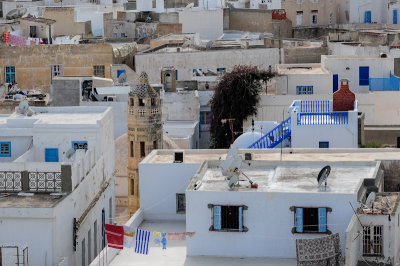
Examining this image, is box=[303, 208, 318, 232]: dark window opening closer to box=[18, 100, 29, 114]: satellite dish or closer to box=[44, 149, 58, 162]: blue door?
box=[44, 149, 58, 162]: blue door

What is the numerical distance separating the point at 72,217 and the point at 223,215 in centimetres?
420

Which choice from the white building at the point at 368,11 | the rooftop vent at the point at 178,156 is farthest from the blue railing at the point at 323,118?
the white building at the point at 368,11

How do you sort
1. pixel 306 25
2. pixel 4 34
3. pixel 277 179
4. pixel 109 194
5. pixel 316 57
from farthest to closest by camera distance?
pixel 306 25, pixel 4 34, pixel 316 57, pixel 109 194, pixel 277 179

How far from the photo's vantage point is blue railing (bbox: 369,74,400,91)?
47906 mm

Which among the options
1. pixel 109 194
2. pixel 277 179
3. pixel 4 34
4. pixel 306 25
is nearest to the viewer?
pixel 277 179

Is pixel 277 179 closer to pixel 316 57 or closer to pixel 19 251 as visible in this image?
pixel 19 251

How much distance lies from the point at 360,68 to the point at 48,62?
16.6 meters

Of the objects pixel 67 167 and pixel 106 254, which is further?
pixel 67 167

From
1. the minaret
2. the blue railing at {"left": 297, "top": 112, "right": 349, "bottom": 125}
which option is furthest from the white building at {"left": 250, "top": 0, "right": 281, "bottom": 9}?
the minaret

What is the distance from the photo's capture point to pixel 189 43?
5959 centimetres

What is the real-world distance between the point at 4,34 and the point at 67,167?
38.2 metres

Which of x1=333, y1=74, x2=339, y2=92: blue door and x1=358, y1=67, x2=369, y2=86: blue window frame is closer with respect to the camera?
x1=333, y1=74, x2=339, y2=92: blue door

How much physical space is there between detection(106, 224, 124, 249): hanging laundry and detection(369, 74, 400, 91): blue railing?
24121mm

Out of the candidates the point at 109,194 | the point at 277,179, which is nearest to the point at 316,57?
the point at 109,194
